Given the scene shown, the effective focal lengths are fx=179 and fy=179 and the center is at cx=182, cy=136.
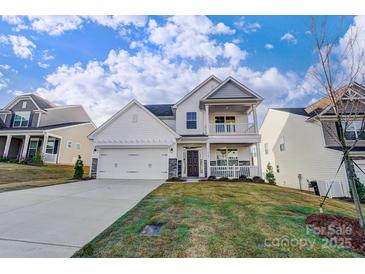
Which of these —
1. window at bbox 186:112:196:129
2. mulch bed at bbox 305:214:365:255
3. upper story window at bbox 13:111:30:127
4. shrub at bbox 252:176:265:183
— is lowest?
mulch bed at bbox 305:214:365:255

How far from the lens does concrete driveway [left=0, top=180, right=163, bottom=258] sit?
3.21 meters

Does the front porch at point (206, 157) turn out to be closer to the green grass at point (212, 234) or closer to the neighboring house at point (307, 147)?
the neighboring house at point (307, 147)

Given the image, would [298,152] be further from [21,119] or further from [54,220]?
[21,119]

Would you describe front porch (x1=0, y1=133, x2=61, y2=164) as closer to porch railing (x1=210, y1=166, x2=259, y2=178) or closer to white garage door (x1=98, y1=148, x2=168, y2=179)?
white garage door (x1=98, y1=148, x2=168, y2=179)

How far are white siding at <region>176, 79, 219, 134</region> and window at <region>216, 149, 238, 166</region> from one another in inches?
88.6

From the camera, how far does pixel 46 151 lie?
1753 cm

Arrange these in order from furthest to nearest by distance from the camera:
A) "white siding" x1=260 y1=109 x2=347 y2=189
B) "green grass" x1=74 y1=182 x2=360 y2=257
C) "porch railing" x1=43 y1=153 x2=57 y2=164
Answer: "porch railing" x1=43 y1=153 x2=57 y2=164
"white siding" x1=260 y1=109 x2=347 y2=189
"green grass" x1=74 y1=182 x2=360 y2=257

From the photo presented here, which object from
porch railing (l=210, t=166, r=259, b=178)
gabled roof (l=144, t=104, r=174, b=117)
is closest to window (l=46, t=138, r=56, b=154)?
gabled roof (l=144, t=104, r=174, b=117)

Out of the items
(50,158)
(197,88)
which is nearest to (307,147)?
(197,88)

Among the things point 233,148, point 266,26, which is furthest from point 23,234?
point 233,148

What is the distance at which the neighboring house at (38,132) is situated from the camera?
17312 millimetres

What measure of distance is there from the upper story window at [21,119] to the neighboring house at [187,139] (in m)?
11.7

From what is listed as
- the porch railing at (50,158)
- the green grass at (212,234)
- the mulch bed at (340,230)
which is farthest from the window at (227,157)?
the porch railing at (50,158)

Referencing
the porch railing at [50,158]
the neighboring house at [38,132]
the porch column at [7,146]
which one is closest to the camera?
the porch railing at [50,158]
